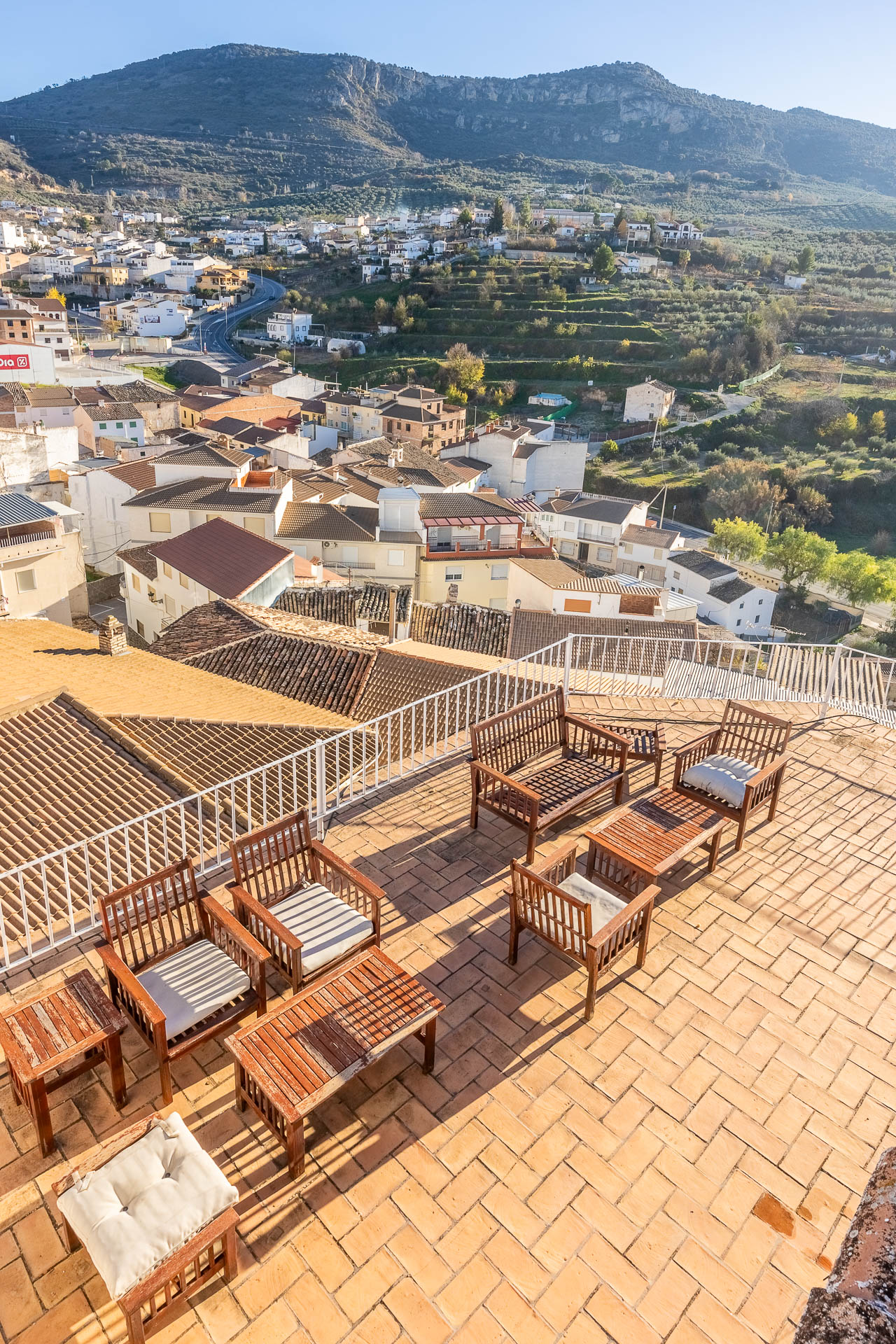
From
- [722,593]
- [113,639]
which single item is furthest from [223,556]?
[722,593]

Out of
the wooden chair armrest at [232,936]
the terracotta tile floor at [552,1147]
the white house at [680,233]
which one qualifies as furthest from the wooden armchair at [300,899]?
the white house at [680,233]

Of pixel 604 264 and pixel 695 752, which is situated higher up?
pixel 604 264

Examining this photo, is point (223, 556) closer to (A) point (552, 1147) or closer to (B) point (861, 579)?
(A) point (552, 1147)

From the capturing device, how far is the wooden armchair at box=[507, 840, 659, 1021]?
429 cm

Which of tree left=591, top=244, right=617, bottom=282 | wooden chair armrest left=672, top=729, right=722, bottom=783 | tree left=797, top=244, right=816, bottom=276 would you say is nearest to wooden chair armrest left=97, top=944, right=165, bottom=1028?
wooden chair armrest left=672, top=729, right=722, bottom=783

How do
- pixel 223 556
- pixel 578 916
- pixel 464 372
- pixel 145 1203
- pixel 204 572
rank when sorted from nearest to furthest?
pixel 145 1203
pixel 578 916
pixel 204 572
pixel 223 556
pixel 464 372

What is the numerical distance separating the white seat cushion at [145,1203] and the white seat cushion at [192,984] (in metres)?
0.65

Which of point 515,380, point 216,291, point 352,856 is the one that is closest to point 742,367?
point 515,380

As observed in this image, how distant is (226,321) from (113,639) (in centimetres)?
9036

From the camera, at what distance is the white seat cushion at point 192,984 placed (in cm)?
384

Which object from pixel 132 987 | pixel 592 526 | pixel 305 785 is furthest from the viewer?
pixel 592 526

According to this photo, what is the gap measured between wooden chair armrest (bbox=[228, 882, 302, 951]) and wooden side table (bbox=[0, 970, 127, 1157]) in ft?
2.47

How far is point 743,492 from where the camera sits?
55156 millimetres

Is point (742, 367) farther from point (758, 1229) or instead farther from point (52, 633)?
point (758, 1229)
